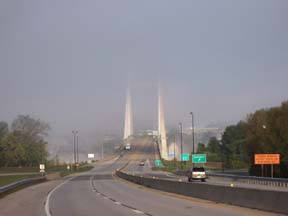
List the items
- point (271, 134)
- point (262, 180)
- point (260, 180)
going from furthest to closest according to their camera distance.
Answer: point (271, 134)
point (260, 180)
point (262, 180)

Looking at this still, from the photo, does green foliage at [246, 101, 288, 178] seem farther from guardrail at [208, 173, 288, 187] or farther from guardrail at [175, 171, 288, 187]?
guardrail at [208, 173, 288, 187]

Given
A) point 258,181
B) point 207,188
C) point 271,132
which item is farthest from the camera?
point 271,132

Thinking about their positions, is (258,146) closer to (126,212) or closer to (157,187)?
(157,187)

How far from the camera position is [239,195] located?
84.2 feet

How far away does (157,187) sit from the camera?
48.1 m

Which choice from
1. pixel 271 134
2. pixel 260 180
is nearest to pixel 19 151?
pixel 271 134

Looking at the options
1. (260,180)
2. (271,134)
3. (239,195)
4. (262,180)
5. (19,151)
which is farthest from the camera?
(19,151)

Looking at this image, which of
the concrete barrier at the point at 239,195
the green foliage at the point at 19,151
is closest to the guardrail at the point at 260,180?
the concrete barrier at the point at 239,195

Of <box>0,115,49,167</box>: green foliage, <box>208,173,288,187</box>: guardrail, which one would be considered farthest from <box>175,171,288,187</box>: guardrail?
<box>0,115,49,167</box>: green foliage

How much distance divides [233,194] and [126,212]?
546 centimetres

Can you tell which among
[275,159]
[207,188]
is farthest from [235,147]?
[207,188]

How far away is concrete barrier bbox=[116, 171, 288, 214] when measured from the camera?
21016 mm

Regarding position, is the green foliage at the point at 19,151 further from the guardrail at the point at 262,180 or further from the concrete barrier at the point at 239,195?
the concrete barrier at the point at 239,195

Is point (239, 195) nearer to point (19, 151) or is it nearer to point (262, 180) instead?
point (262, 180)
